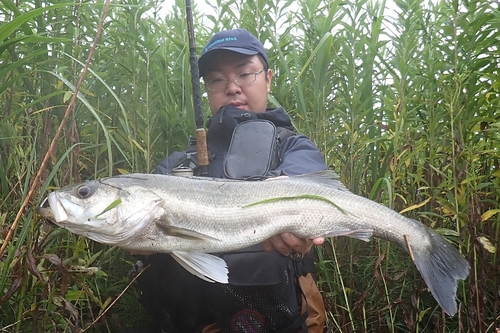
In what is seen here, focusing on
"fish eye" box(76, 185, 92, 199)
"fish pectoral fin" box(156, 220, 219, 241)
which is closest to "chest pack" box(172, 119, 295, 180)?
"fish pectoral fin" box(156, 220, 219, 241)

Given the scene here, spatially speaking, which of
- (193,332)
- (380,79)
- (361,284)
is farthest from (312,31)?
(193,332)

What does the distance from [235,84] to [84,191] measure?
4.91 ft

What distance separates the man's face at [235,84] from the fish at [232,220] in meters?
1.04

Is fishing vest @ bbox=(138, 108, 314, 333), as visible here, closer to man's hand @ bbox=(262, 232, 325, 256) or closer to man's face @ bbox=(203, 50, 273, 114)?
man's hand @ bbox=(262, 232, 325, 256)

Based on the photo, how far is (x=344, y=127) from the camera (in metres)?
3.36

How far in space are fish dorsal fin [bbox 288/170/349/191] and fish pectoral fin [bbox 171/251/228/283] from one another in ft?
1.97

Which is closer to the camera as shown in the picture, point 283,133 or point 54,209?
point 54,209

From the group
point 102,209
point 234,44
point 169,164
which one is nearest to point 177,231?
point 102,209

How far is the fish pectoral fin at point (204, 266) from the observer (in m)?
2.27

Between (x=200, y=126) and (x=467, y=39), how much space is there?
176cm

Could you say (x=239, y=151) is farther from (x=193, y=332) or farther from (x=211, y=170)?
(x=193, y=332)

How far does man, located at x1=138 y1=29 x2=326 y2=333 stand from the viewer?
2539mm

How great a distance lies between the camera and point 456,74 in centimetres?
280

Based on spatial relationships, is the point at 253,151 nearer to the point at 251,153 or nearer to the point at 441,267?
the point at 251,153
